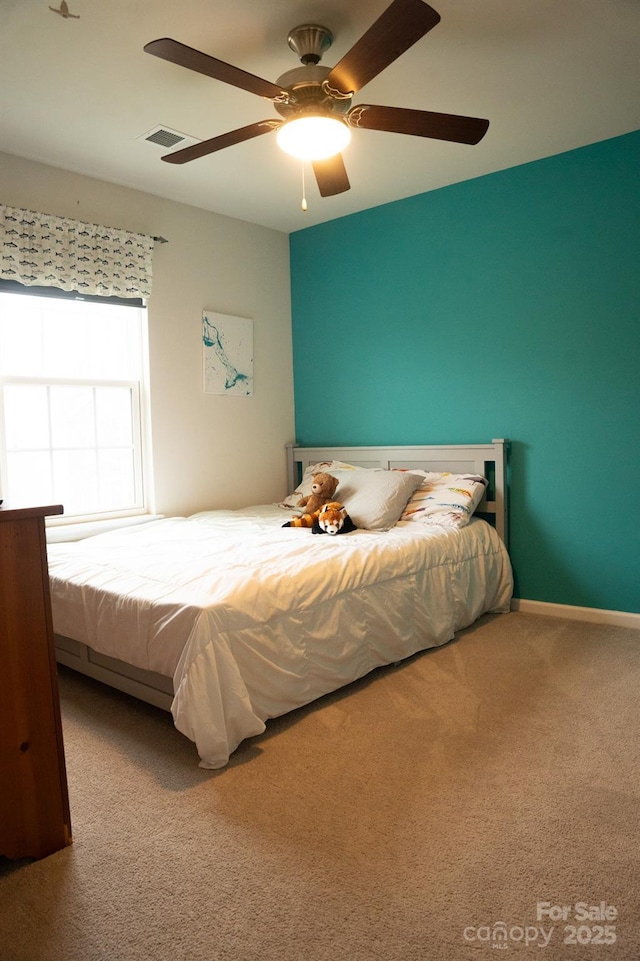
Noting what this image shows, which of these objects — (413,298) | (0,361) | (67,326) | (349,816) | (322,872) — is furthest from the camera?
(413,298)

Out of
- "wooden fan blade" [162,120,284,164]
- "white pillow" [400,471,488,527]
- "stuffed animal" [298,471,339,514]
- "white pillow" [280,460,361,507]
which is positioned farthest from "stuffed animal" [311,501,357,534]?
"wooden fan blade" [162,120,284,164]

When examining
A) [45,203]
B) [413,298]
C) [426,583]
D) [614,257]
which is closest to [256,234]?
[413,298]

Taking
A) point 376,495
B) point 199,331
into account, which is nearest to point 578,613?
point 376,495

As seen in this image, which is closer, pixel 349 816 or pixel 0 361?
pixel 349 816

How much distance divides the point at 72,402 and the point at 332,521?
1663mm

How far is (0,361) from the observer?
332cm

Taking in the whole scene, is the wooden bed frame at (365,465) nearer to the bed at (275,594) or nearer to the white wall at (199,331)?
the bed at (275,594)

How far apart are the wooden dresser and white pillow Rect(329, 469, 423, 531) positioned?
6.69 feet

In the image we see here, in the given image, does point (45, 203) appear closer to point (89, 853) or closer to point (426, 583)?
point (426, 583)

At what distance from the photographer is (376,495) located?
142 inches

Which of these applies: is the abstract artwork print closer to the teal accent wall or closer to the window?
the window

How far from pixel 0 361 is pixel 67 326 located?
18.2 inches

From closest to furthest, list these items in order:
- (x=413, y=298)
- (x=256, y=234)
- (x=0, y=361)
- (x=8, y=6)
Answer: (x=8, y=6) < (x=0, y=361) < (x=413, y=298) < (x=256, y=234)

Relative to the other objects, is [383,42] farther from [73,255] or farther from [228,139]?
[73,255]
